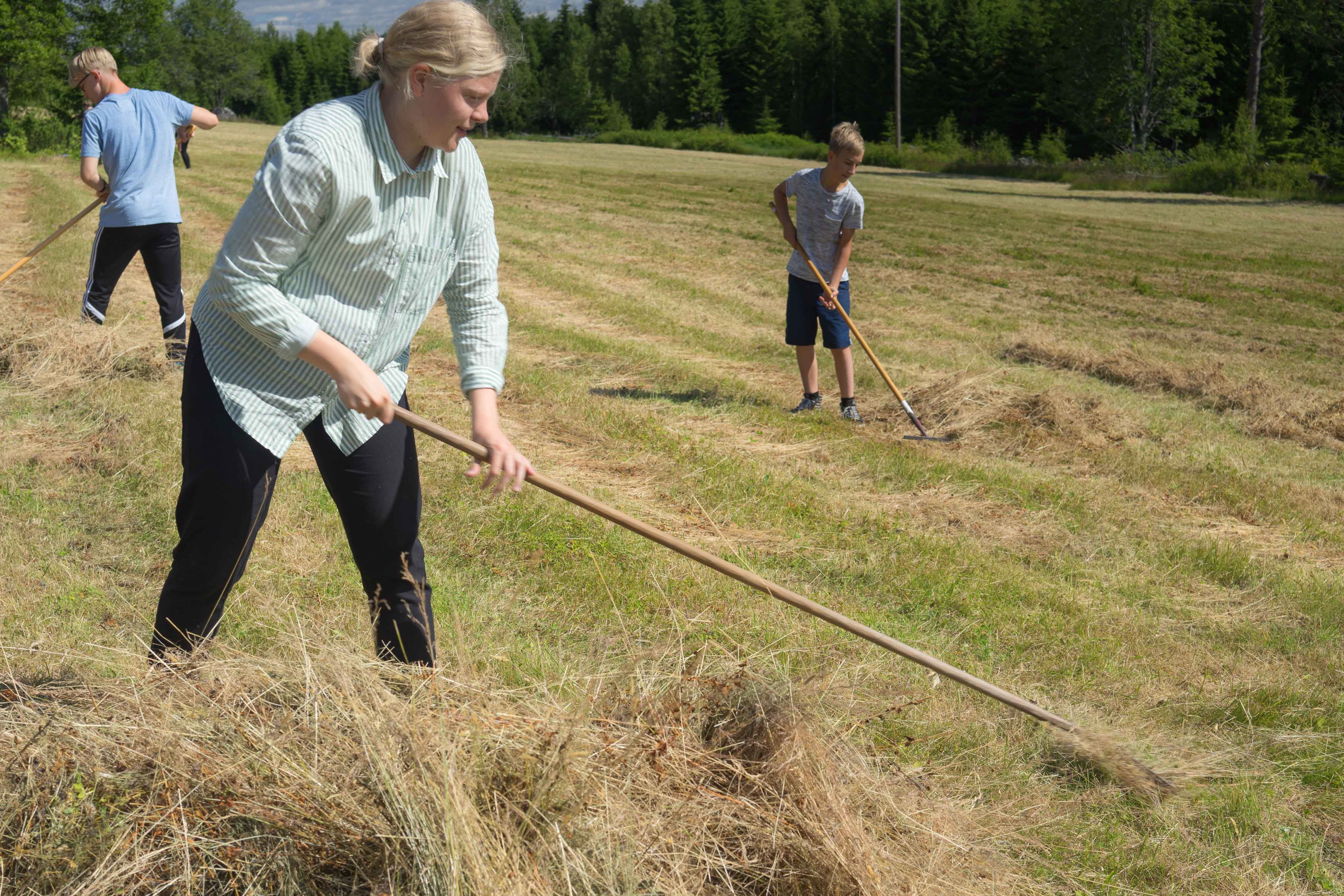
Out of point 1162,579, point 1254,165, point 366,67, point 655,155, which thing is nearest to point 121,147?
point 366,67

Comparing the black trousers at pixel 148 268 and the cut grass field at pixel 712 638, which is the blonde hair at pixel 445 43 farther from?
the black trousers at pixel 148 268

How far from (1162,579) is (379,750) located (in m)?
3.86

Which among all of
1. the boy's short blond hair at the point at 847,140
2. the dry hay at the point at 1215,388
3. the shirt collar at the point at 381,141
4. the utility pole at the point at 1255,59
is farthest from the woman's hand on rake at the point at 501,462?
the utility pole at the point at 1255,59

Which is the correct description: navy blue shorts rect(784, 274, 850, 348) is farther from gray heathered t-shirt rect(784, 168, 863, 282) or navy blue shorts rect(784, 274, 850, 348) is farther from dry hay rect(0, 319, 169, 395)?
dry hay rect(0, 319, 169, 395)

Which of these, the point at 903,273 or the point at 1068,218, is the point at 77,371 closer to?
the point at 903,273

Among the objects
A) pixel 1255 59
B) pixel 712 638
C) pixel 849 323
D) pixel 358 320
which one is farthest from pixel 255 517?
pixel 1255 59

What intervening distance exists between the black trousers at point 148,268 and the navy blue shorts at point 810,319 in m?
4.14

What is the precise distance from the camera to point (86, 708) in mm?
2551

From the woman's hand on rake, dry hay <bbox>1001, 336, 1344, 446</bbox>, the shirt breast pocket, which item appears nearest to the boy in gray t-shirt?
dry hay <bbox>1001, 336, 1344, 446</bbox>

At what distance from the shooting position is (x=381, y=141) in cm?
241

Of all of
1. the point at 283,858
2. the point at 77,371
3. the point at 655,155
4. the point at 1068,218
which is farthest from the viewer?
the point at 655,155

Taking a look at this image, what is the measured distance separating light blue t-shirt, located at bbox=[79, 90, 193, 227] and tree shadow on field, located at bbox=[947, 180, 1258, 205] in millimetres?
24991

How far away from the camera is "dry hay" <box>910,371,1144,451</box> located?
6895 millimetres

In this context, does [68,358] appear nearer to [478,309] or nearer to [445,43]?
[478,309]
